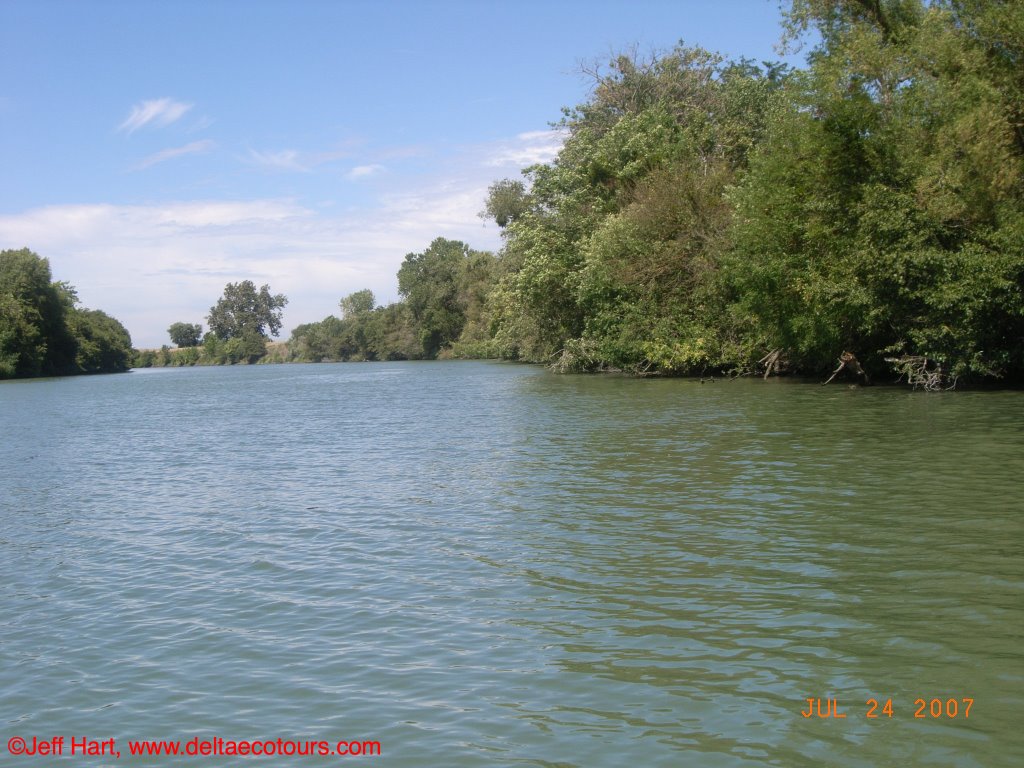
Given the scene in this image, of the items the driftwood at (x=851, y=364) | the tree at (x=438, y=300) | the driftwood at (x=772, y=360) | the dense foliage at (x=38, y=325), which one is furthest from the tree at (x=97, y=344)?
the driftwood at (x=851, y=364)

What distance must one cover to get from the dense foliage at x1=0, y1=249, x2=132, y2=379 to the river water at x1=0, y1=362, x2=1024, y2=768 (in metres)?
81.2

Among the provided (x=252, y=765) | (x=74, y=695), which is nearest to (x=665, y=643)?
(x=252, y=765)

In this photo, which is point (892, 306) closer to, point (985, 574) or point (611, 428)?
point (611, 428)

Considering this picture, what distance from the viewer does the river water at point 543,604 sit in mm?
6516

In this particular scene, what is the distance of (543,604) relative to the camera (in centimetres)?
938

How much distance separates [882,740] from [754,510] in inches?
288

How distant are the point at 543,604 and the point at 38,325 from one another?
10174 centimetres

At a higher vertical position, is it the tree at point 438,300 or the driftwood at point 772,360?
the tree at point 438,300

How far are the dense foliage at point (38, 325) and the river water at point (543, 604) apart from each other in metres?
81.2

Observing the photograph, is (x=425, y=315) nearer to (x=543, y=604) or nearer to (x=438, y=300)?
(x=438, y=300)

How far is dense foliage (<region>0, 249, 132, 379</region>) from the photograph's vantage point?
297ft

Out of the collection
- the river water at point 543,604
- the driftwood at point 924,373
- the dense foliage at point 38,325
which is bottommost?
the river water at point 543,604

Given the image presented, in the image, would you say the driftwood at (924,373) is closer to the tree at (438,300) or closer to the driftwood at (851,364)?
the driftwood at (851,364)

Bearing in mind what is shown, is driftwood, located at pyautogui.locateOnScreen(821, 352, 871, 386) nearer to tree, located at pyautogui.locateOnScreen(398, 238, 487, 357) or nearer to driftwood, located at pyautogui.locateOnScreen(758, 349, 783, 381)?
driftwood, located at pyautogui.locateOnScreen(758, 349, 783, 381)
